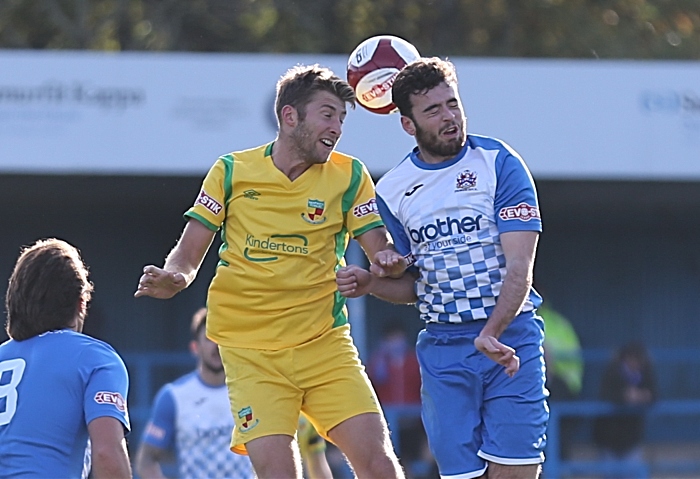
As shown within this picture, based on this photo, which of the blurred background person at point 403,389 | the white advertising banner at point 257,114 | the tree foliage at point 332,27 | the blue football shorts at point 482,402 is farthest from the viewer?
the tree foliage at point 332,27

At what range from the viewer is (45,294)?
14.7ft

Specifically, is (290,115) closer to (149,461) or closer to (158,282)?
(158,282)

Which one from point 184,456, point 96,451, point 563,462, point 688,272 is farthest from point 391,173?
point 688,272

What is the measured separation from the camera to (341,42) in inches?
905

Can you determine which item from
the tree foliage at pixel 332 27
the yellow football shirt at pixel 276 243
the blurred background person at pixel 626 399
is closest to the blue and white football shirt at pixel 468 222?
the yellow football shirt at pixel 276 243

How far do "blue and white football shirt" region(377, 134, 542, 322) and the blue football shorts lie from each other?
4.5 inches

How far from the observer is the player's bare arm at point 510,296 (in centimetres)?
470

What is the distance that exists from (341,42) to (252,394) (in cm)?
1813

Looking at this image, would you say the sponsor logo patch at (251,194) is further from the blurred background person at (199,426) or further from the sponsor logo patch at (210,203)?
the blurred background person at (199,426)

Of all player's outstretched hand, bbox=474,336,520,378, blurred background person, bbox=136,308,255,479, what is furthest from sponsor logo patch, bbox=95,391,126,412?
blurred background person, bbox=136,308,255,479

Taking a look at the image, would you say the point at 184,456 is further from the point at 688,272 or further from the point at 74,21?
the point at 74,21

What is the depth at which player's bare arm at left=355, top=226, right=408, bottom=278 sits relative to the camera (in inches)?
200

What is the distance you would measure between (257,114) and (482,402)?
710cm

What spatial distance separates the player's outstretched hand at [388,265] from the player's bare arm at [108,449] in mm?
1278
